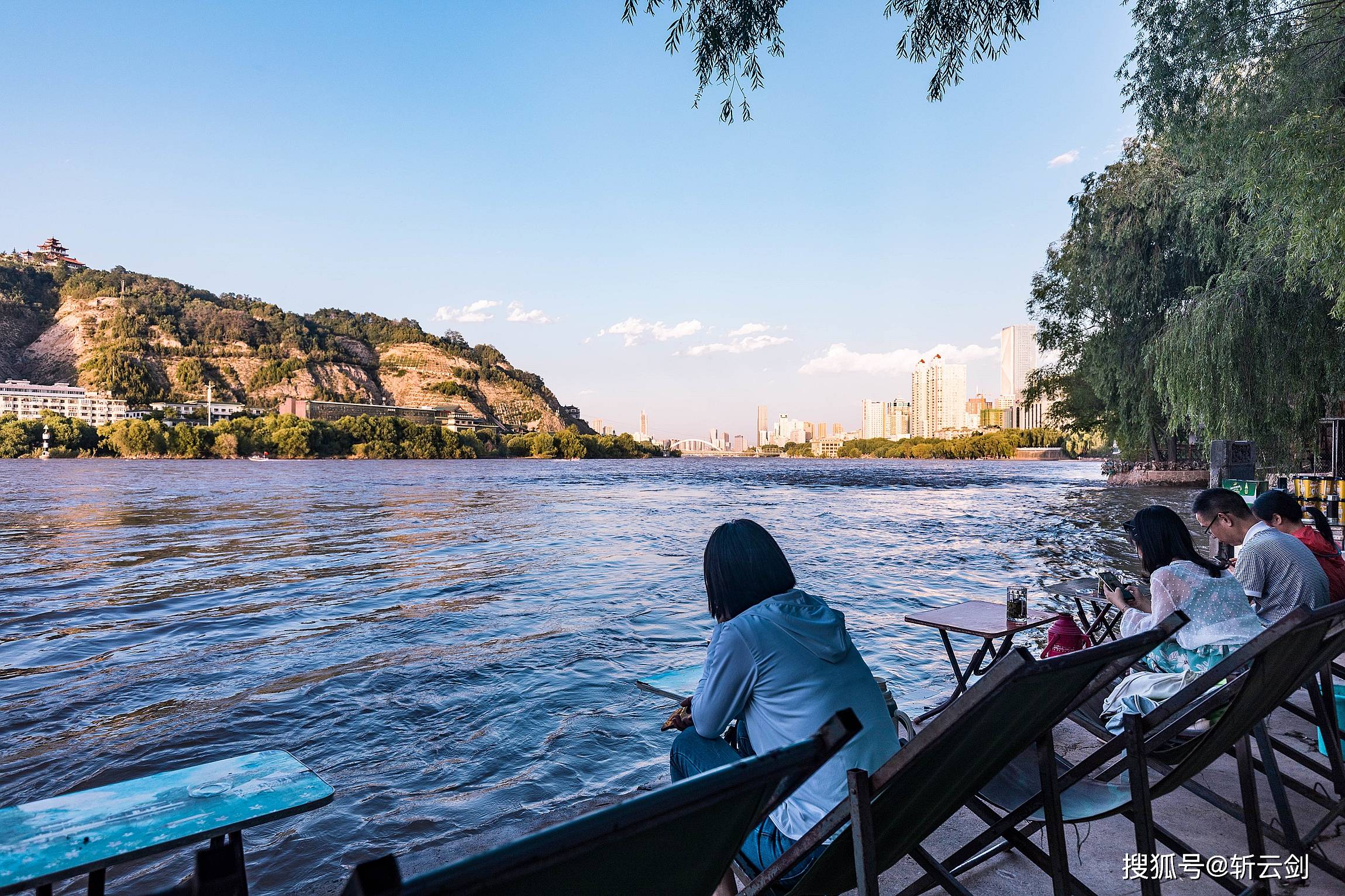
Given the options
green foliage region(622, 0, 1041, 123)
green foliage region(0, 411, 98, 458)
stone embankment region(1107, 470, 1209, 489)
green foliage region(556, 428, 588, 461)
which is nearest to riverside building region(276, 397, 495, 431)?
green foliage region(556, 428, 588, 461)

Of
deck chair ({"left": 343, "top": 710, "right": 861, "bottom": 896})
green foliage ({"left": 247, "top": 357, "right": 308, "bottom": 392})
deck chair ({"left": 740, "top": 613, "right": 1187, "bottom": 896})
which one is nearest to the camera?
deck chair ({"left": 343, "top": 710, "right": 861, "bottom": 896})

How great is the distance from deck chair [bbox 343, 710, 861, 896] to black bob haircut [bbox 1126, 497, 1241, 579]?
3174mm

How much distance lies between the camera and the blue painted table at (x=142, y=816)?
1579 millimetres

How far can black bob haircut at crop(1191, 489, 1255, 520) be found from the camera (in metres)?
4.27

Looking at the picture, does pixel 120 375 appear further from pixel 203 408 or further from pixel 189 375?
pixel 203 408

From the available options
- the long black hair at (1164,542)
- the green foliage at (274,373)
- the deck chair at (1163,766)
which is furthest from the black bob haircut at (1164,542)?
the green foliage at (274,373)

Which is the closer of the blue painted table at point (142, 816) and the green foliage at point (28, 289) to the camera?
the blue painted table at point (142, 816)

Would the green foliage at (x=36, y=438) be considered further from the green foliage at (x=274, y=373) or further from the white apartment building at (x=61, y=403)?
Result: the green foliage at (x=274, y=373)

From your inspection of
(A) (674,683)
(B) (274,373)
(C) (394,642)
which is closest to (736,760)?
(A) (674,683)

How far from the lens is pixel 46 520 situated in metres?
20.0

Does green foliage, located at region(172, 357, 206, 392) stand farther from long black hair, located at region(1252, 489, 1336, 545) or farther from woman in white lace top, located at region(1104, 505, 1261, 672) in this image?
woman in white lace top, located at region(1104, 505, 1261, 672)

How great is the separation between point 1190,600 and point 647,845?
3.37m

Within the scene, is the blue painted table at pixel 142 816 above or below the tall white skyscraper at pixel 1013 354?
below

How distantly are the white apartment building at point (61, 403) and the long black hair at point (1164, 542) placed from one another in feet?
439
